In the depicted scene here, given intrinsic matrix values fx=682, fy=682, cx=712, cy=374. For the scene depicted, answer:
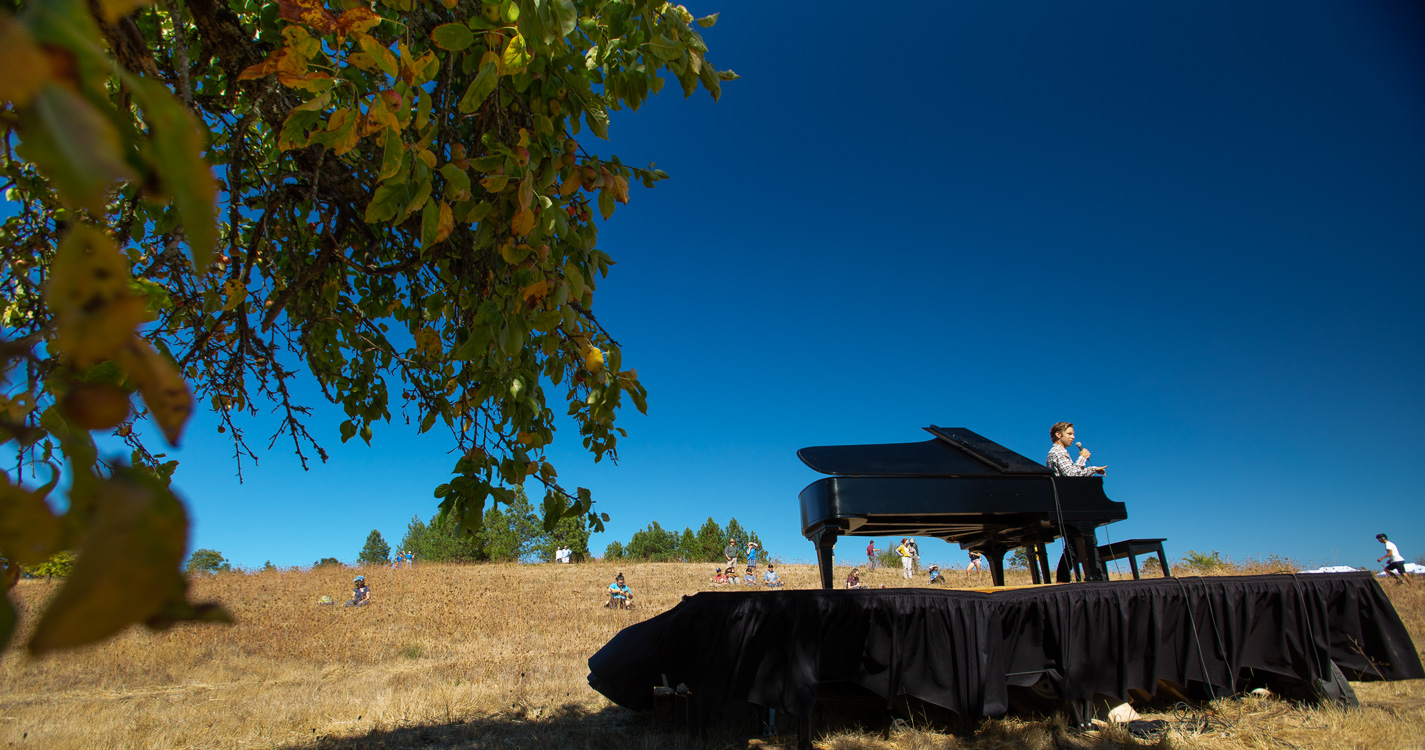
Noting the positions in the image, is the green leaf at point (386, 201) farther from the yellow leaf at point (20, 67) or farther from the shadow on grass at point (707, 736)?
the shadow on grass at point (707, 736)

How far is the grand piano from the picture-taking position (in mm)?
4867

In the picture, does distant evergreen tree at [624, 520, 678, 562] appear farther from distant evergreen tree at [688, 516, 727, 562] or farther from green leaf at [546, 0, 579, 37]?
green leaf at [546, 0, 579, 37]

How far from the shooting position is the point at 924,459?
17.5 feet

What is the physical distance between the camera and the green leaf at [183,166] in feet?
1.28

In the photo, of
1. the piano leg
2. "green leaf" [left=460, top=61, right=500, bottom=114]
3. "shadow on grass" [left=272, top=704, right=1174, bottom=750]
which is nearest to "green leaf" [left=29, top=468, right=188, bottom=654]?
"green leaf" [left=460, top=61, right=500, bottom=114]

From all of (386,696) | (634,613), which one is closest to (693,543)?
(634,613)

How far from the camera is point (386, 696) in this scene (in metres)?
6.31

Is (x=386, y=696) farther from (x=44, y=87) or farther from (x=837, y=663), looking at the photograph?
(x=44, y=87)

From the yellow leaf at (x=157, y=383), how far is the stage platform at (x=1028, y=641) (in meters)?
3.91

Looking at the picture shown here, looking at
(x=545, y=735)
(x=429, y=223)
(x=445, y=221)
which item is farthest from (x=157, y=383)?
(x=545, y=735)

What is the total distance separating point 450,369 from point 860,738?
3290mm

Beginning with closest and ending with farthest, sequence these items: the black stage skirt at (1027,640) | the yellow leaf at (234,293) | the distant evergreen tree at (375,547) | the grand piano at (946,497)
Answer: the yellow leaf at (234,293) < the black stage skirt at (1027,640) < the grand piano at (946,497) < the distant evergreen tree at (375,547)

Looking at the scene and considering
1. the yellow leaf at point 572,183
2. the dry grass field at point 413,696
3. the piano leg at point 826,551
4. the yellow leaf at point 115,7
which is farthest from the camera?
the piano leg at point 826,551

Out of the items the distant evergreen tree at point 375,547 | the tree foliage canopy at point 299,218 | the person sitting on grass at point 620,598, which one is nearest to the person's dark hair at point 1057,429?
the tree foliage canopy at point 299,218
